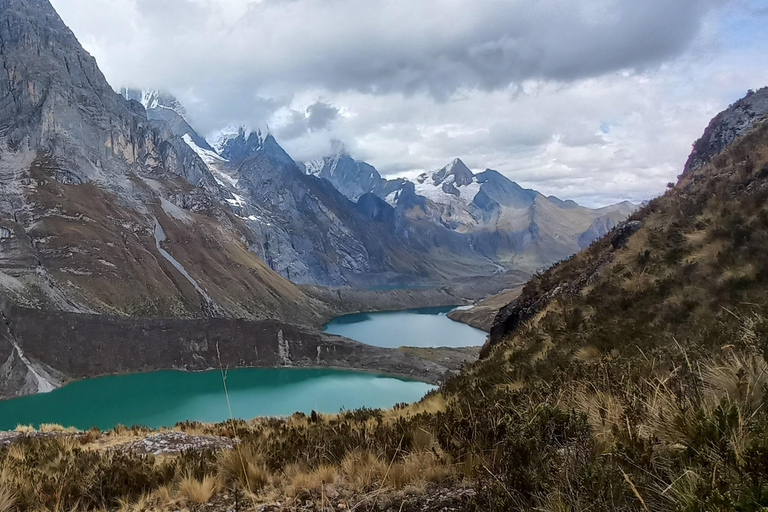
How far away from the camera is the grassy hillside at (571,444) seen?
2551 mm

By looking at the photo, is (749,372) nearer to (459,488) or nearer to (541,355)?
(459,488)

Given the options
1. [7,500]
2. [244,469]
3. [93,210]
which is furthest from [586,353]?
[93,210]

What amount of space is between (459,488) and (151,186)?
156 meters

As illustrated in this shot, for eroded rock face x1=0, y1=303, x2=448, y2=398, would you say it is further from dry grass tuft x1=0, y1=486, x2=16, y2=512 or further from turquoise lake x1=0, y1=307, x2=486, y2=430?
dry grass tuft x1=0, y1=486, x2=16, y2=512

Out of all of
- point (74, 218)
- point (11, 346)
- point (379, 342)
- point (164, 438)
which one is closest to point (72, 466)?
point (164, 438)

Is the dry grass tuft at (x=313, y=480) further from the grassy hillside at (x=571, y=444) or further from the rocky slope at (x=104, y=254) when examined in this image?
the rocky slope at (x=104, y=254)

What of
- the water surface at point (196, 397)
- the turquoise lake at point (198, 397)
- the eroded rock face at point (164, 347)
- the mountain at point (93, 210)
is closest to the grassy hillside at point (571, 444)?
the turquoise lake at point (198, 397)

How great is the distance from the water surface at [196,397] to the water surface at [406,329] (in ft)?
117

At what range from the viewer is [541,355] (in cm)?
995

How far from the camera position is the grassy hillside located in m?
2.55

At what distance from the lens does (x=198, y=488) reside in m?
4.25

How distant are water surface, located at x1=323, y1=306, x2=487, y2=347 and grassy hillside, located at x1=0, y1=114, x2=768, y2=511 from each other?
98.6m

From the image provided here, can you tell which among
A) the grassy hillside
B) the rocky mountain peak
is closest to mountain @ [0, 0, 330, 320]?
the grassy hillside

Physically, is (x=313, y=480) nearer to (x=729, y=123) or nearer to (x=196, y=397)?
(x=729, y=123)
